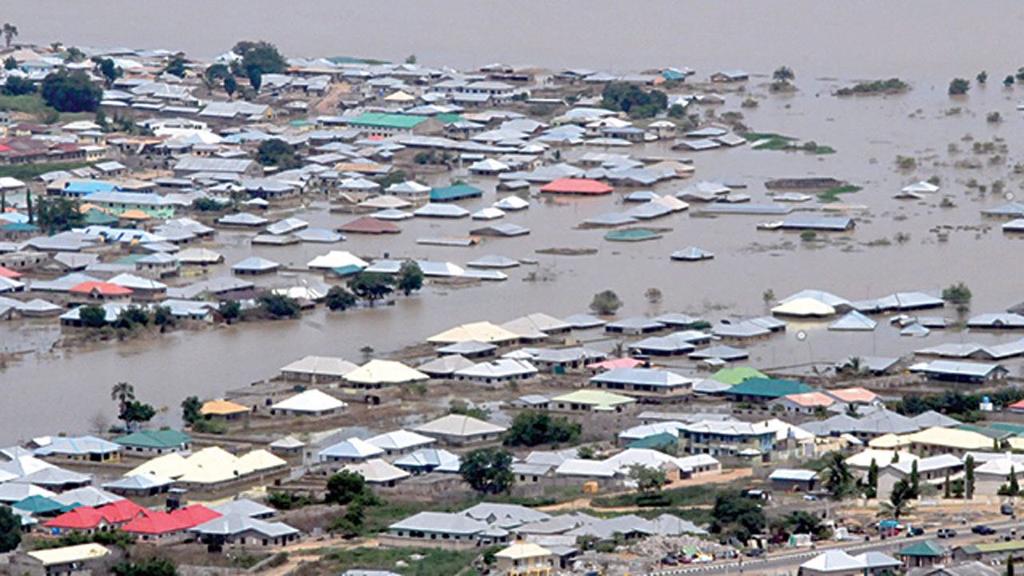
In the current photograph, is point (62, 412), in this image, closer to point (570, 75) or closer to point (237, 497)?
point (237, 497)

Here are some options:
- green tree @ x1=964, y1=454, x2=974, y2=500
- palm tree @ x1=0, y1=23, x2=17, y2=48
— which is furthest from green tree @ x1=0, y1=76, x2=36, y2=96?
green tree @ x1=964, y1=454, x2=974, y2=500

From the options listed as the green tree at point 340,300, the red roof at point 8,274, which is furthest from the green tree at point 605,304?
the red roof at point 8,274

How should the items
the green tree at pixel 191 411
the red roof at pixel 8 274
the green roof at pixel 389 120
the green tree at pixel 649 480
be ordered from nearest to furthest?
the green tree at pixel 649 480 → the green tree at pixel 191 411 → the red roof at pixel 8 274 → the green roof at pixel 389 120

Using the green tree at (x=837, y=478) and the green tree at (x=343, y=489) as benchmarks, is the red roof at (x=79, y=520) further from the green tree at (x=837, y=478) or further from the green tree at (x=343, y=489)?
the green tree at (x=837, y=478)

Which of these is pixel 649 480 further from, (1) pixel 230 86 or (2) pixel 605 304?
(1) pixel 230 86

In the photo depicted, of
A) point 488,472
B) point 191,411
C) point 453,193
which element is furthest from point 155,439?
point 453,193

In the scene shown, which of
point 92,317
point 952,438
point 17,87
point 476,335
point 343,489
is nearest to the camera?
point 343,489

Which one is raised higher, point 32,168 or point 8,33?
point 8,33
